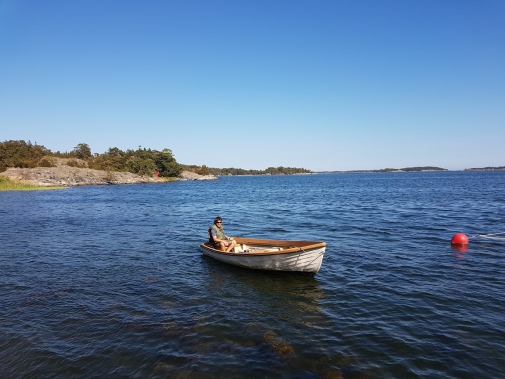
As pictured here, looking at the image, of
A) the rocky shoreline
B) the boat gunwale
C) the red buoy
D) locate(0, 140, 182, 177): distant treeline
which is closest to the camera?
the boat gunwale

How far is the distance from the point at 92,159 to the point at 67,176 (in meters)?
40.1

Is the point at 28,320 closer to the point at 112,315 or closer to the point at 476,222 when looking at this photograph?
the point at 112,315

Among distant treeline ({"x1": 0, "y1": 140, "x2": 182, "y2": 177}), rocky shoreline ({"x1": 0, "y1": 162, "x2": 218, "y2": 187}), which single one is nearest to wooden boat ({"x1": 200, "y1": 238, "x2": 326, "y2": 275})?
rocky shoreline ({"x1": 0, "y1": 162, "x2": 218, "y2": 187})

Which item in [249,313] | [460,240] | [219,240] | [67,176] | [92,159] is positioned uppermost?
[92,159]

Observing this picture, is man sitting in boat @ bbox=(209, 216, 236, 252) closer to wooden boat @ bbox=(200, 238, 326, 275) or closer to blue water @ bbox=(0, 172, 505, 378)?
wooden boat @ bbox=(200, 238, 326, 275)

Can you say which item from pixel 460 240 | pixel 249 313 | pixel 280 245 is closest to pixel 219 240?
pixel 280 245

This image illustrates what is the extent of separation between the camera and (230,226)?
96.6 ft

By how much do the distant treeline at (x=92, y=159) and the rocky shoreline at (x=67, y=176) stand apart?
16.7 feet

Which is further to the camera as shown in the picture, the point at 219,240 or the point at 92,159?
the point at 92,159

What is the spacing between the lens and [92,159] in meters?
Result: 140

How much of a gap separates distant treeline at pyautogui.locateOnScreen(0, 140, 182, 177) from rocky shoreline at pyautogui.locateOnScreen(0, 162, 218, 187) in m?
5.09

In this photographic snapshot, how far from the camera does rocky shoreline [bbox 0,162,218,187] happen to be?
89438 mm

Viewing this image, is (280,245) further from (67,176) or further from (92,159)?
(92,159)

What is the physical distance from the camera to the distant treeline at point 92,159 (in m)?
100
